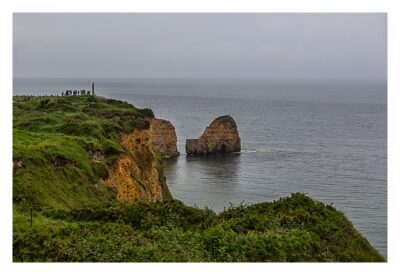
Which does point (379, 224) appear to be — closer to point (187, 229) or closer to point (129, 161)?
point (129, 161)

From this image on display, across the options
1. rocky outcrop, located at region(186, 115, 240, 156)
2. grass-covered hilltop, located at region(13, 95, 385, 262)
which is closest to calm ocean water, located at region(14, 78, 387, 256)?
rocky outcrop, located at region(186, 115, 240, 156)

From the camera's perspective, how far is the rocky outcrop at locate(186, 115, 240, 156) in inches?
3477

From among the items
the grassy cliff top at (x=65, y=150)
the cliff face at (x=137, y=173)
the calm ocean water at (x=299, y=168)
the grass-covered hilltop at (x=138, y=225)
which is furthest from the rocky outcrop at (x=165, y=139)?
the grass-covered hilltop at (x=138, y=225)

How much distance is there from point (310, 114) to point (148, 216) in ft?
450

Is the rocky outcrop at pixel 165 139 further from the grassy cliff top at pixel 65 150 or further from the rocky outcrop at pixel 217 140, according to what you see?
the grassy cliff top at pixel 65 150

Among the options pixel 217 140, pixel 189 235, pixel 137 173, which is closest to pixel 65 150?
pixel 137 173

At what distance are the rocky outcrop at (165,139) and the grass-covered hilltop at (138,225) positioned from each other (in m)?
57.8

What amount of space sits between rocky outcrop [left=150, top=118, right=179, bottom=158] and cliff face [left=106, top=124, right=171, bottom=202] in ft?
139

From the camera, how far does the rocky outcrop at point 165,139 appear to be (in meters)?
85.4

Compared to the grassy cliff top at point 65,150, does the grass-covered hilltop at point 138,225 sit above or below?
below

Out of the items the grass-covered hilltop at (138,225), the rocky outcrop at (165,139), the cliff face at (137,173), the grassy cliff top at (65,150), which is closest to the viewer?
the grass-covered hilltop at (138,225)

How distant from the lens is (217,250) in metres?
14.8

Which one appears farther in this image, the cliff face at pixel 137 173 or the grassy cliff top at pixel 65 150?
the cliff face at pixel 137 173
